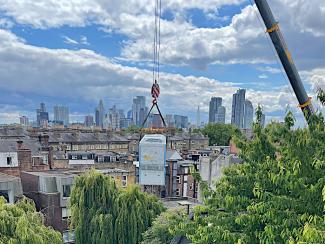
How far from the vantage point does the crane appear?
8469 mm

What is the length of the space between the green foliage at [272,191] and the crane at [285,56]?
0.87 m

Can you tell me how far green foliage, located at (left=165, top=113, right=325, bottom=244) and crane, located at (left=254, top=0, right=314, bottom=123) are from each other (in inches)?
34.3

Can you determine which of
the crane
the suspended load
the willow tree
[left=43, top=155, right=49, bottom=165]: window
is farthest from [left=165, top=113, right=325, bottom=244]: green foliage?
[left=43, top=155, right=49, bottom=165]: window

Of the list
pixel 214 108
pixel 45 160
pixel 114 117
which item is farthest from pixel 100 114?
pixel 45 160

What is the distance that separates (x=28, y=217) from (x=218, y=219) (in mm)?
9429

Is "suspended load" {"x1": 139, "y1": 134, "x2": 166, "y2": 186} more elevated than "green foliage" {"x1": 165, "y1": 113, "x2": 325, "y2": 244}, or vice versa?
"green foliage" {"x1": 165, "y1": 113, "x2": 325, "y2": 244}

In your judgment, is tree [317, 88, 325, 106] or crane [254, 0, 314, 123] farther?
crane [254, 0, 314, 123]

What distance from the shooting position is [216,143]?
83.3 metres

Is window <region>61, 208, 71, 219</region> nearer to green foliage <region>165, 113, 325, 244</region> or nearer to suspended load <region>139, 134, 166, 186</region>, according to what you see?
suspended load <region>139, 134, 166, 186</region>

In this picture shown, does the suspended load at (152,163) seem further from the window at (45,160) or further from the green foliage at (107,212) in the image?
the green foliage at (107,212)

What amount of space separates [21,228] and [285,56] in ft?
36.4

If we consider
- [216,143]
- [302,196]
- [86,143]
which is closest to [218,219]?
[302,196]

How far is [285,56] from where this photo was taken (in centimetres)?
882

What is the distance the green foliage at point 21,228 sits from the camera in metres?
14.0
